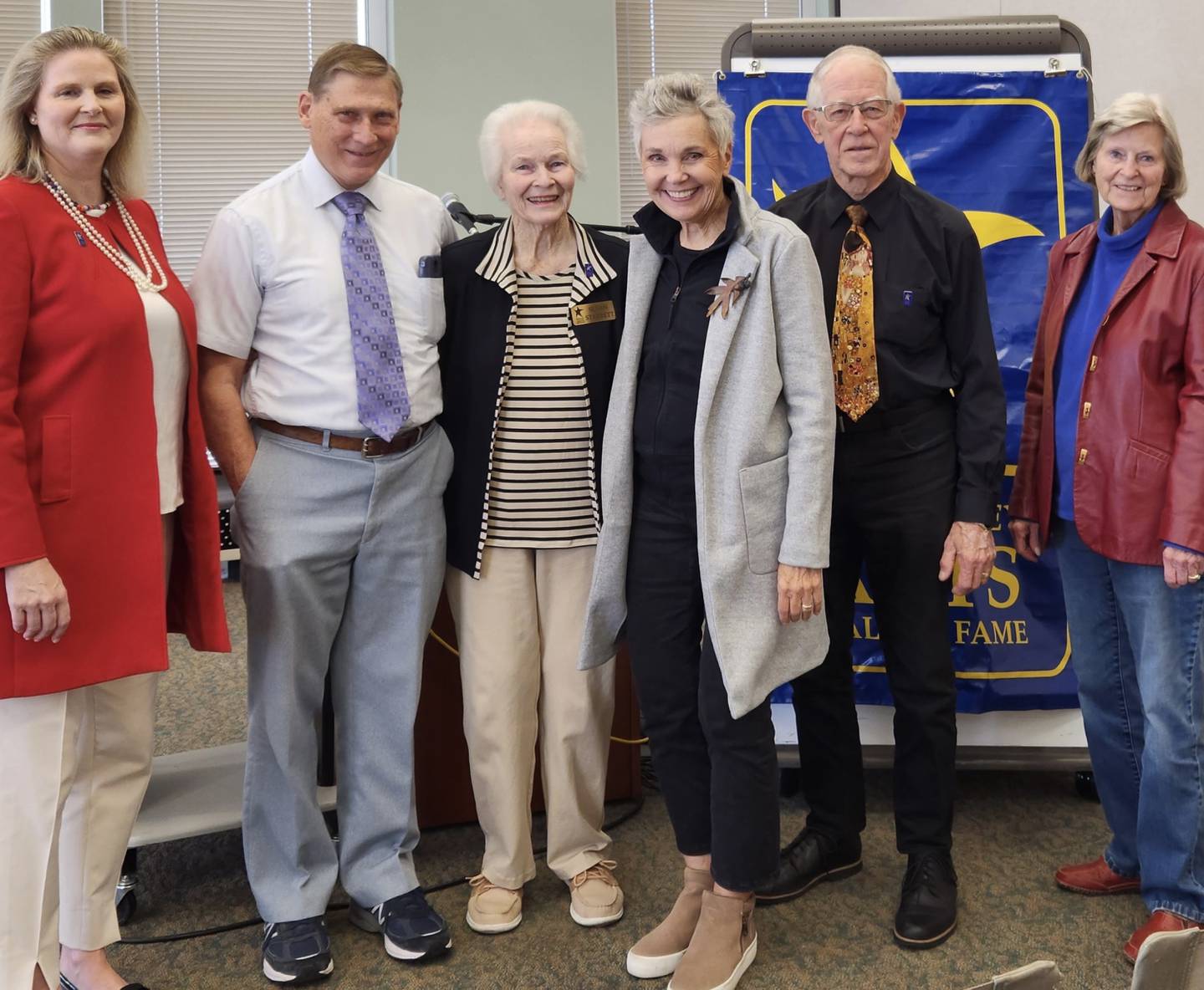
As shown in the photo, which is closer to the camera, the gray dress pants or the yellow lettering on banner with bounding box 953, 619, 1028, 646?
the gray dress pants

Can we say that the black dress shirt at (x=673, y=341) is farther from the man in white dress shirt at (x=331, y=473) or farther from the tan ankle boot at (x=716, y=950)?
the tan ankle boot at (x=716, y=950)

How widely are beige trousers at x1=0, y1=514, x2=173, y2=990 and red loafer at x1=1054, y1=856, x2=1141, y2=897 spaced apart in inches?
72.6

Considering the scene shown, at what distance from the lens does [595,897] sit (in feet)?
7.75

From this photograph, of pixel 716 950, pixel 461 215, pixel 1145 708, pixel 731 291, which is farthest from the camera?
pixel 461 215

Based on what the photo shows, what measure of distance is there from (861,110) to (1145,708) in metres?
1.22

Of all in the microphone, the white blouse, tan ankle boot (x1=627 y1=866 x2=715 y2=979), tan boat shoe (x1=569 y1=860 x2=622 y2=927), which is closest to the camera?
the white blouse

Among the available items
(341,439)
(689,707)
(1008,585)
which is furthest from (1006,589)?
(341,439)

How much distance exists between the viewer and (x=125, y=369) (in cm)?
183

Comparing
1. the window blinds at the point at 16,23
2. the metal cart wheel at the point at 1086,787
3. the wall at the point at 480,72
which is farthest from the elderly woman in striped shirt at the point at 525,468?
the window blinds at the point at 16,23

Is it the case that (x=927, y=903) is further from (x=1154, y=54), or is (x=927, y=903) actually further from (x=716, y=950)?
(x=1154, y=54)

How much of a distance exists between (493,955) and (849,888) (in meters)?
0.77

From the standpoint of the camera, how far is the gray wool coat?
1919mm

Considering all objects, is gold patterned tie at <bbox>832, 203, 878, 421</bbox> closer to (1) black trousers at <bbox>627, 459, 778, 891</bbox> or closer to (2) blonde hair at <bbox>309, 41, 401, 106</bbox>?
(1) black trousers at <bbox>627, 459, 778, 891</bbox>

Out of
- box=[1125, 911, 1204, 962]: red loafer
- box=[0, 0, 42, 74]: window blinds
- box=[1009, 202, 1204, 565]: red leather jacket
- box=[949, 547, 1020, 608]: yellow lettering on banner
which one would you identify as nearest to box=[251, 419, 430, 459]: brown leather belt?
box=[1009, 202, 1204, 565]: red leather jacket
